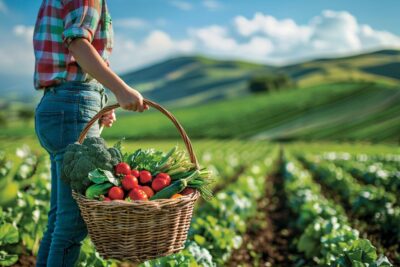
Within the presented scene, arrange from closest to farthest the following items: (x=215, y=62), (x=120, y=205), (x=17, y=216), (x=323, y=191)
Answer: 1. (x=120, y=205)
2. (x=17, y=216)
3. (x=323, y=191)
4. (x=215, y=62)

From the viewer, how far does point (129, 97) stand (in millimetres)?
2656

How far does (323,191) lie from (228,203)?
497cm

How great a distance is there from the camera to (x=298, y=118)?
204ft

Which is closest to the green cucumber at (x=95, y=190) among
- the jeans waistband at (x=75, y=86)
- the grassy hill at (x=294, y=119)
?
the jeans waistband at (x=75, y=86)

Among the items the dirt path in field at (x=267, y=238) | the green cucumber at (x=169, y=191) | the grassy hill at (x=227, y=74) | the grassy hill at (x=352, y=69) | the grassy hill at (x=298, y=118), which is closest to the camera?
the green cucumber at (x=169, y=191)

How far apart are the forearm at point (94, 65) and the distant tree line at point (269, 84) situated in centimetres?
8698

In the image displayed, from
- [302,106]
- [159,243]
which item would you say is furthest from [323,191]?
[302,106]

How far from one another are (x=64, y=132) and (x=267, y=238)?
16.1 feet

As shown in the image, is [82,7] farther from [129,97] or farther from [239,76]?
[239,76]

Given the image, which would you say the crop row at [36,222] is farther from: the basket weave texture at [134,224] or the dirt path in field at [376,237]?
the dirt path in field at [376,237]

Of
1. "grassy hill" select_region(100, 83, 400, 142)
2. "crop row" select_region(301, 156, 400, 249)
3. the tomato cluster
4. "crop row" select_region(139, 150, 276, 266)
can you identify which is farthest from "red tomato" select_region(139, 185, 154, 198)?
"grassy hill" select_region(100, 83, 400, 142)

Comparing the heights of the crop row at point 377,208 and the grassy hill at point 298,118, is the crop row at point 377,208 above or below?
above

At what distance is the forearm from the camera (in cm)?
262

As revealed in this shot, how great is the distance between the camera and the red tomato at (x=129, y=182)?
8.71 ft
